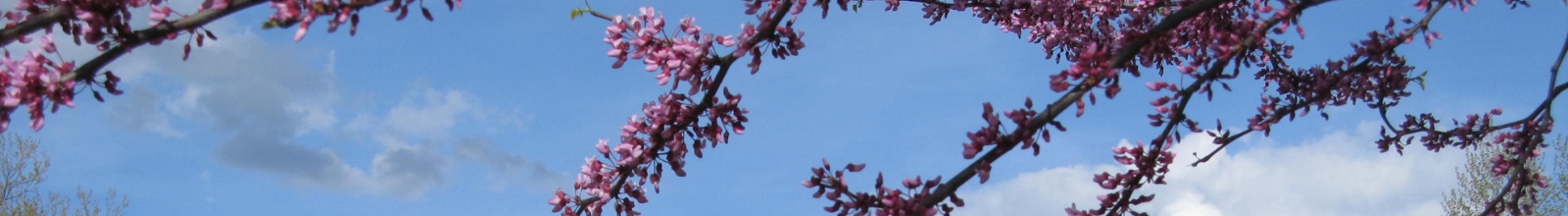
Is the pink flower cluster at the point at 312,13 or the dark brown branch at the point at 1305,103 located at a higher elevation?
the dark brown branch at the point at 1305,103

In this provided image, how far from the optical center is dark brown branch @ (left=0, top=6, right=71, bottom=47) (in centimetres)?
367

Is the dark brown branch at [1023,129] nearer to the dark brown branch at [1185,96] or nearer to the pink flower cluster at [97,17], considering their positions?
the dark brown branch at [1185,96]

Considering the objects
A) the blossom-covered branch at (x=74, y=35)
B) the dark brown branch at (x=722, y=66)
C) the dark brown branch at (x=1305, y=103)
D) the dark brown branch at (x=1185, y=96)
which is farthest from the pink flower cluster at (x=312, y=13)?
the dark brown branch at (x=1305, y=103)

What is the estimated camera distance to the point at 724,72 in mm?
4535

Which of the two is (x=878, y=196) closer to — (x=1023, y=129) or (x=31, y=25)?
(x=1023, y=129)

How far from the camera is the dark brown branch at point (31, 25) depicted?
367 centimetres

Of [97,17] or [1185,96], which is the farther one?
[1185,96]

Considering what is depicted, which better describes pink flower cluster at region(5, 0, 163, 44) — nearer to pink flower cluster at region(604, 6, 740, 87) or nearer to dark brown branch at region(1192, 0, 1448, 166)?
pink flower cluster at region(604, 6, 740, 87)

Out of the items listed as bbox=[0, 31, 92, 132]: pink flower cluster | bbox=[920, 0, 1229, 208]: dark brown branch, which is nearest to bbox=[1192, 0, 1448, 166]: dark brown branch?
bbox=[920, 0, 1229, 208]: dark brown branch

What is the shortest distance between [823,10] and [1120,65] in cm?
126

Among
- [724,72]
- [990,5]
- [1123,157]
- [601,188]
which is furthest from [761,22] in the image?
[990,5]

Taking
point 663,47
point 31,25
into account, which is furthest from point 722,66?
point 31,25

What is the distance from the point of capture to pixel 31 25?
145 inches

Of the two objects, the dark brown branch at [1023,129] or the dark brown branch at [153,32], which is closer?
the dark brown branch at [153,32]
